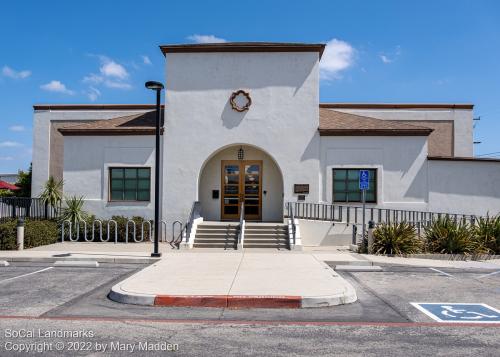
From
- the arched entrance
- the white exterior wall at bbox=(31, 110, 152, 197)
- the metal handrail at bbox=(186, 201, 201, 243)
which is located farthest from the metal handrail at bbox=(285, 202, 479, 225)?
the white exterior wall at bbox=(31, 110, 152, 197)

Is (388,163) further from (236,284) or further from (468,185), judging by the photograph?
(236,284)

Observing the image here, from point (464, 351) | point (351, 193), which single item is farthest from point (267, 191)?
point (464, 351)

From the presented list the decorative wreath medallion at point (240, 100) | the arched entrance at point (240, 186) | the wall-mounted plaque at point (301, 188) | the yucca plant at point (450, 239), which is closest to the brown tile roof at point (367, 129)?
the wall-mounted plaque at point (301, 188)

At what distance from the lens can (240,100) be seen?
19.3 metres

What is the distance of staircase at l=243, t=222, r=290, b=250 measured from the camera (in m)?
17.0

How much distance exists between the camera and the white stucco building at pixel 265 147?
1911cm

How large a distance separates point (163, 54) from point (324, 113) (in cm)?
743

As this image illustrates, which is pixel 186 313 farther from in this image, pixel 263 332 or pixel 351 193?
pixel 351 193

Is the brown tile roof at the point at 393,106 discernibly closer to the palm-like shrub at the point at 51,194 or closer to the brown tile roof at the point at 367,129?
the brown tile roof at the point at 367,129

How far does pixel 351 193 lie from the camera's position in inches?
758

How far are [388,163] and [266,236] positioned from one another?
5.71m

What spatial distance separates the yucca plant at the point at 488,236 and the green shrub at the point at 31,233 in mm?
14302

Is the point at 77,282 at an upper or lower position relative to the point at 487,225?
lower

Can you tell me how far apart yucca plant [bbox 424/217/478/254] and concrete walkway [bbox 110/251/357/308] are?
4416 millimetres
